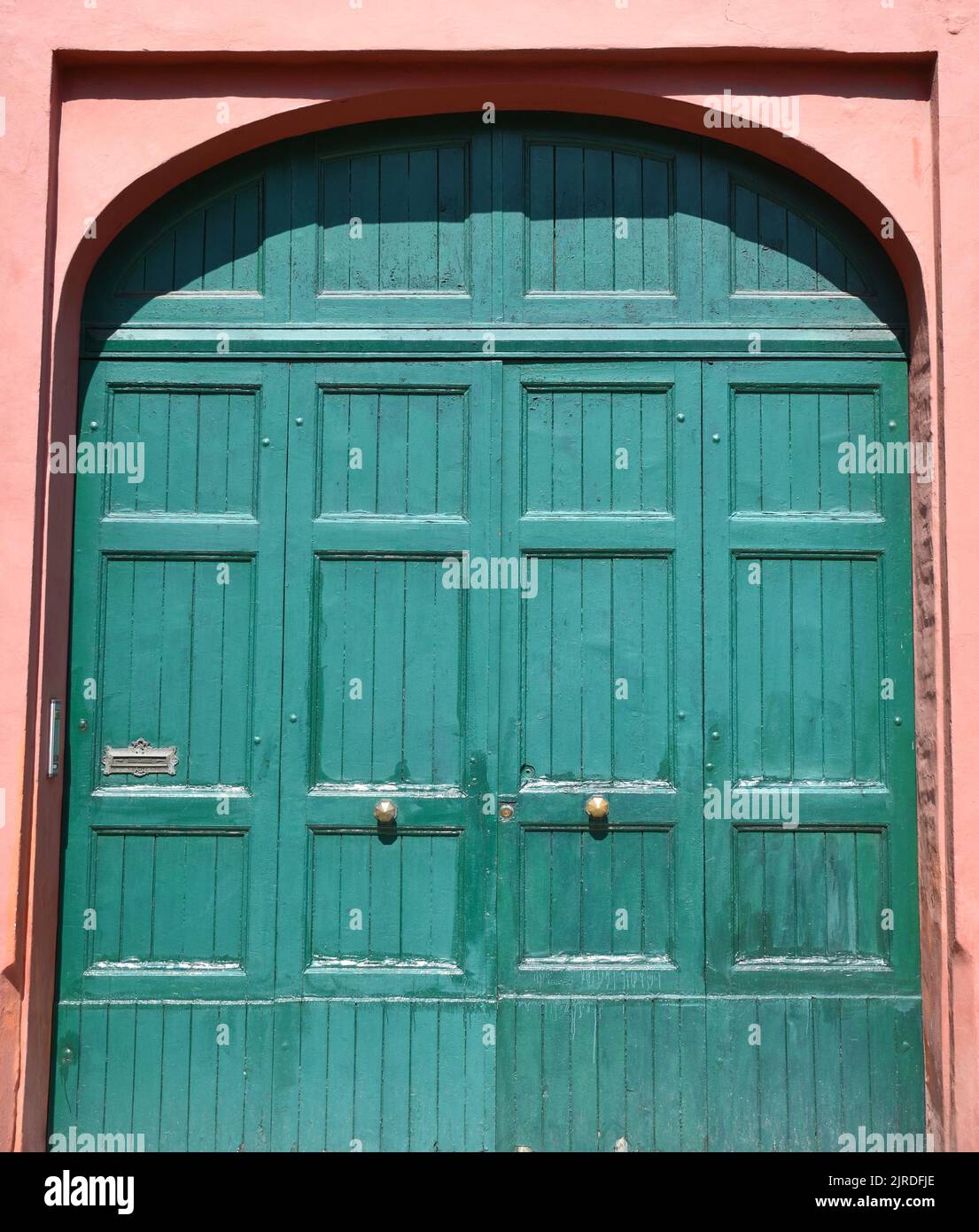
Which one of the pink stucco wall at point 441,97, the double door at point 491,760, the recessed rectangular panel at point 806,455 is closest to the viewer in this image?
the pink stucco wall at point 441,97

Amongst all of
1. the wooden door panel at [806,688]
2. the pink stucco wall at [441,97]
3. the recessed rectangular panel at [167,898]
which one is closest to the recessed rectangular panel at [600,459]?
the wooden door panel at [806,688]

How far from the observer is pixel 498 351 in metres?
3.92

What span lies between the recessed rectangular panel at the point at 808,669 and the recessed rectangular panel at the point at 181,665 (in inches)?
70.3

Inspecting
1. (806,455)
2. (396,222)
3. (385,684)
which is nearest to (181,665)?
(385,684)

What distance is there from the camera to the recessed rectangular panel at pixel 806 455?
12.8 ft

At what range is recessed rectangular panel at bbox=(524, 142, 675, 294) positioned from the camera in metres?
3.97

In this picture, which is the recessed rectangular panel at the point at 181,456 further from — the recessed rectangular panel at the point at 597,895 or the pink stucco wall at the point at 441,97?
the recessed rectangular panel at the point at 597,895

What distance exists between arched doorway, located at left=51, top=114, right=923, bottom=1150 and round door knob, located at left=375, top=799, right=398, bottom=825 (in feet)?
0.12

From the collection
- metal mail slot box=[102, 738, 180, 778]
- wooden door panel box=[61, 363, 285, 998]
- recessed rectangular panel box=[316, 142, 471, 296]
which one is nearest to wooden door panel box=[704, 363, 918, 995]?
recessed rectangular panel box=[316, 142, 471, 296]

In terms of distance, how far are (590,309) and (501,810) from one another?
6.07 feet


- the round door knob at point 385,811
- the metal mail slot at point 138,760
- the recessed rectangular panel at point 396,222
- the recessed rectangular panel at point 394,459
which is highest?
the recessed rectangular panel at point 396,222

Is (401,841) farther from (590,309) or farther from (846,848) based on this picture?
(590,309)

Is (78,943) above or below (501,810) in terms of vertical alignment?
below
